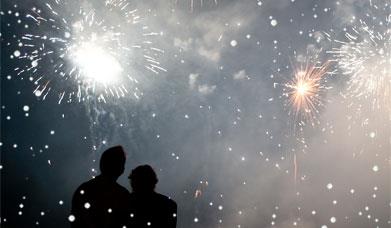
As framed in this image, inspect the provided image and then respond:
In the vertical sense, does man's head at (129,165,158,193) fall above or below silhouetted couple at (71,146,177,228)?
above

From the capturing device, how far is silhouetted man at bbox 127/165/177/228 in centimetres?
331

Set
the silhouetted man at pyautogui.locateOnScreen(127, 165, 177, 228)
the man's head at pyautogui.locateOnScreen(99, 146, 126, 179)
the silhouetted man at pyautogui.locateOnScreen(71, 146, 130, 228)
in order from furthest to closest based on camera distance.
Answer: the silhouetted man at pyautogui.locateOnScreen(127, 165, 177, 228)
the man's head at pyautogui.locateOnScreen(99, 146, 126, 179)
the silhouetted man at pyautogui.locateOnScreen(71, 146, 130, 228)

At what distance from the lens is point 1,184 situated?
258 ft

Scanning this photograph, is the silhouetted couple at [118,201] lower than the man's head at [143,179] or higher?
lower

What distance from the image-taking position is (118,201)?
316 cm

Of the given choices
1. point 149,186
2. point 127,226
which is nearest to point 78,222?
point 127,226

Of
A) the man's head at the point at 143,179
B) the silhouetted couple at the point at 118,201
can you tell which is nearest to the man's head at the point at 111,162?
the silhouetted couple at the point at 118,201

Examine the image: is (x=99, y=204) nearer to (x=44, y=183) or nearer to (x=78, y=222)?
(x=78, y=222)

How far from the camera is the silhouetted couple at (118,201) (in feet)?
9.94

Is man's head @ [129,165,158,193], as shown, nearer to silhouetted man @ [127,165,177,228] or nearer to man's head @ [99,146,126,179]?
silhouetted man @ [127,165,177,228]

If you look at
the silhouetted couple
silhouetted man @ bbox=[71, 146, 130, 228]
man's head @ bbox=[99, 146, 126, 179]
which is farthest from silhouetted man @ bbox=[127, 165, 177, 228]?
man's head @ bbox=[99, 146, 126, 179]

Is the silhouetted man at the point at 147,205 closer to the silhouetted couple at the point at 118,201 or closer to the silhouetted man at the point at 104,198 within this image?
the silhouetted couple at the point at 118,201

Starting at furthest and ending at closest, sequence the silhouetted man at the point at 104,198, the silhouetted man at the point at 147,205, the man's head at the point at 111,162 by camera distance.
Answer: the silhouetted man at the point at 147,205, the man's head at the point at 111,162, the silhouetted man at the point at 104,198

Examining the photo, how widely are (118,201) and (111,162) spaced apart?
1.14 ft
